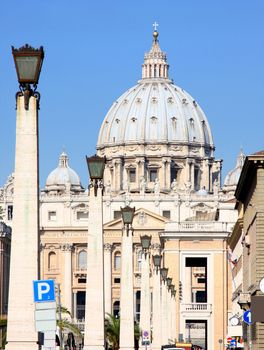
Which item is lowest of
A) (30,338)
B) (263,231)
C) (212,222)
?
(30,338)

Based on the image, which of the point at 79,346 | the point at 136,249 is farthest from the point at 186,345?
the point at 136,249

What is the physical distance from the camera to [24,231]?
31.0 m

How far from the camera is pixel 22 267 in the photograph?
102 ft

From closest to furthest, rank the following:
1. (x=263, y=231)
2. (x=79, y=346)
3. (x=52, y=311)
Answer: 1. (x=52, y=311)
2. (x=263, y=231)
3. (x=79, y=346)

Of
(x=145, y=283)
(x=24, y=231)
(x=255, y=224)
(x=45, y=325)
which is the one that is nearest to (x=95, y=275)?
(x=24, y=231)

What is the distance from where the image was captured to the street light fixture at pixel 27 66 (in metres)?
30.8

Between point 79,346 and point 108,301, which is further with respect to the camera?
point 108,301

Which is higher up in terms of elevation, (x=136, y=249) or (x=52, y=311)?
(x=136, y=249)

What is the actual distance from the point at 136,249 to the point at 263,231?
13934cm

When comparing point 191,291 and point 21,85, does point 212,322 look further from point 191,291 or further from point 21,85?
point 21,85

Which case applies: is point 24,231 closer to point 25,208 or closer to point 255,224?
point 25,208

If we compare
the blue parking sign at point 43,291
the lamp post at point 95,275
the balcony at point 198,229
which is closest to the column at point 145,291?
the lamp post at point 95,275

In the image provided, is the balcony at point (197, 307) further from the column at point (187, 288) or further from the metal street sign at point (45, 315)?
the metal street sign at point (45, 315)

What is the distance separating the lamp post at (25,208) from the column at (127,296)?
2323 centimetres
